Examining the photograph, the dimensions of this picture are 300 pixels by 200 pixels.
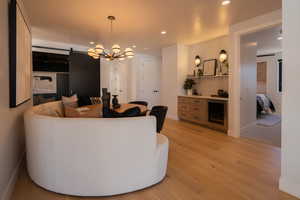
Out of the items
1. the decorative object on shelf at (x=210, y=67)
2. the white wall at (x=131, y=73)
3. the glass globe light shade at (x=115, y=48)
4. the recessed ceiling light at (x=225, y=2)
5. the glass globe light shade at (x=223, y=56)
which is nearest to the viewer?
the recessed ceiling light at (x=225, y=2)

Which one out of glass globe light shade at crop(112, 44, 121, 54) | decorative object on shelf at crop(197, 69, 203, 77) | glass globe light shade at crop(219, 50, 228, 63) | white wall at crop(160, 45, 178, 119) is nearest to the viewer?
glass globe light shade at crop(112, 44, 121, 54)

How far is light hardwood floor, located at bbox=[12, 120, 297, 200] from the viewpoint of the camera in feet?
5.56

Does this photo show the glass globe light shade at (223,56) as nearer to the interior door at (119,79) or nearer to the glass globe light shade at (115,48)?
the glass globe light shade at (115,48)

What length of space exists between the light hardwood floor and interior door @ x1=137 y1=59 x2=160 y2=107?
168 inches

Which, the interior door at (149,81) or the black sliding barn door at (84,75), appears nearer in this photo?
the black sliding barn door at (84,75)

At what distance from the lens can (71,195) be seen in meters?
1.66

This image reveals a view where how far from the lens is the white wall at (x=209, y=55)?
462 cm

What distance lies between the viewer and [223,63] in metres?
4.54

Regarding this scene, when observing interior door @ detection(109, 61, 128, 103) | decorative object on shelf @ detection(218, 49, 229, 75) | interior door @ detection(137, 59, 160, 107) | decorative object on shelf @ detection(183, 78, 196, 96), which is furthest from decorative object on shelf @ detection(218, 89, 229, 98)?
interior door @ detection(109, 61, 128, 103)

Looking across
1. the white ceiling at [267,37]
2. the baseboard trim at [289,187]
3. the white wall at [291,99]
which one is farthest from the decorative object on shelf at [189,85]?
the baseboard trim at [289,187]

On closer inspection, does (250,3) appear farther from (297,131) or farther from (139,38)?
(139,38)

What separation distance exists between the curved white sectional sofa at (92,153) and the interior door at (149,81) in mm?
5644

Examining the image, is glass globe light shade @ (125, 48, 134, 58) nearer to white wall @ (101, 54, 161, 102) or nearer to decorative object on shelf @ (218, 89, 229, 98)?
decorative object on shelf @ (218, 89, 229, 98)

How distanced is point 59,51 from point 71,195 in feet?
17.1
